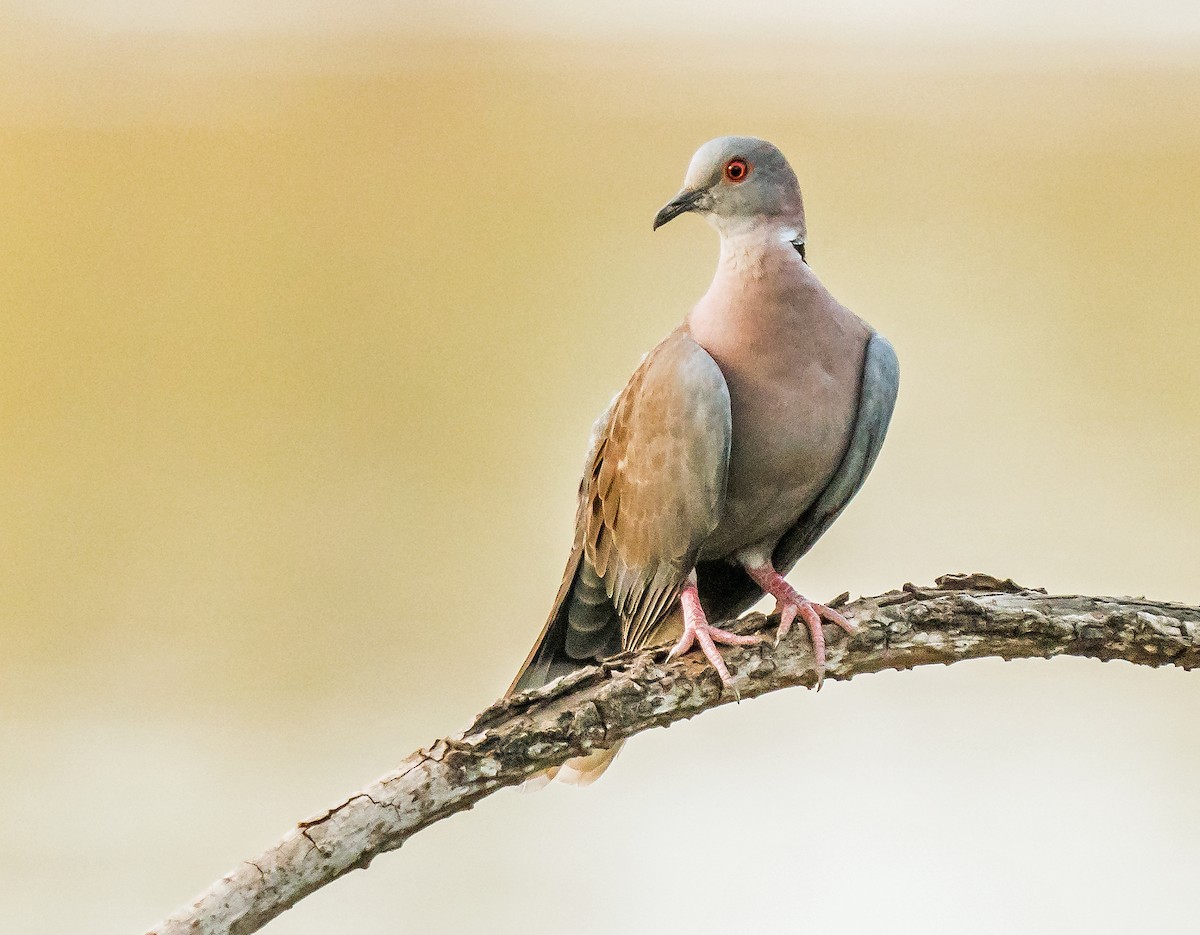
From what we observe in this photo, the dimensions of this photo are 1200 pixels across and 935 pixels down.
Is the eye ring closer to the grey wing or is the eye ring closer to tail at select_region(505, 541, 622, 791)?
the grey wing

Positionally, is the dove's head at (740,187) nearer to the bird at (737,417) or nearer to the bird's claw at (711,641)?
the bird at (737,417)

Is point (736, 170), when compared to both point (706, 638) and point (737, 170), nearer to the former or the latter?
point (737, 170)

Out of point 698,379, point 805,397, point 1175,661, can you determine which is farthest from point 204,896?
point 1175,661

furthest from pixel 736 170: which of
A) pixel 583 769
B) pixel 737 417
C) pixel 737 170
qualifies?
pixel 583 769

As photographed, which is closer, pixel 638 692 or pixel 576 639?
pixel 638 692

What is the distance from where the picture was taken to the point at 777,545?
1893 mm

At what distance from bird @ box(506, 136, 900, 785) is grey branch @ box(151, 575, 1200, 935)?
40 mm

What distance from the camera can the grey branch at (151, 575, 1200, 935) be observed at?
1377 mm

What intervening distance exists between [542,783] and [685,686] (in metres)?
0.33

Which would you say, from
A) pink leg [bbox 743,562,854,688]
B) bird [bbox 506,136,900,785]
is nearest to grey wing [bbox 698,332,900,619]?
bird [bbox 506,136,900,785]

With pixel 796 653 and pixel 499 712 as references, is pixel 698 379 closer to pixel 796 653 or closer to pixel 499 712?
pixel 796 653

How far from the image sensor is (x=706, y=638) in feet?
5.29

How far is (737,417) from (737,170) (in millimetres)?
333

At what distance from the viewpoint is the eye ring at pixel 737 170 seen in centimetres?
166
